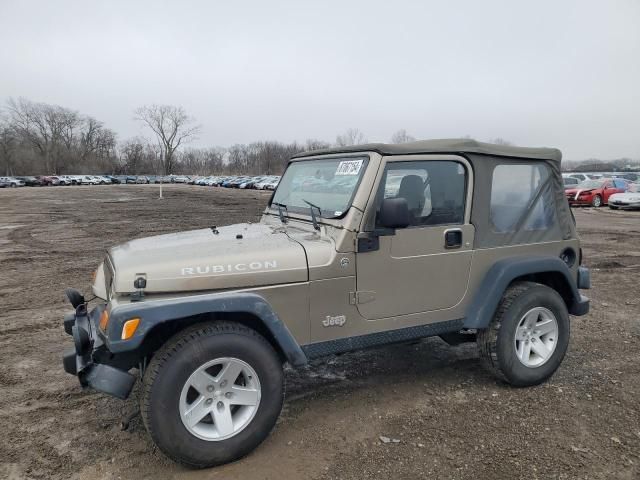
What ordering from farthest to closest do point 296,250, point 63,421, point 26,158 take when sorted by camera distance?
point 26,158
point 63,421
point 296,250

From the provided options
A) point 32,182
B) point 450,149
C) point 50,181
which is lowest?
point 450,149

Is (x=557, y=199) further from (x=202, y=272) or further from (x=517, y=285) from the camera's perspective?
(x=202, y=272)

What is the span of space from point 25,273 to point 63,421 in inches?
246

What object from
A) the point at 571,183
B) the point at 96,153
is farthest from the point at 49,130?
the point at 571,183

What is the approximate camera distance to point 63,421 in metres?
3.55

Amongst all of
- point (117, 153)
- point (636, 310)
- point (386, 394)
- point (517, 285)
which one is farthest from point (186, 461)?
point (117, 153)

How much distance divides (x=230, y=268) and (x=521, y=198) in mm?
2649

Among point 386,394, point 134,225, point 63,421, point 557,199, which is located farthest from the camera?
point 134,225

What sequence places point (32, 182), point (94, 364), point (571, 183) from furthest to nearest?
point (32, 182), point (571, 183), point (94, 364)

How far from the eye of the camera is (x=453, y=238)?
12.1 feet

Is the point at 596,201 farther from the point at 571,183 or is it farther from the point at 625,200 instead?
the point at 625,200

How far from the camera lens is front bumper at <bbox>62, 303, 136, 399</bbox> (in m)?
2.79

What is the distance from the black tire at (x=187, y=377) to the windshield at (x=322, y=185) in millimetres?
1158

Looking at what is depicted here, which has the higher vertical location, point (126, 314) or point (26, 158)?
point (26, 158)
